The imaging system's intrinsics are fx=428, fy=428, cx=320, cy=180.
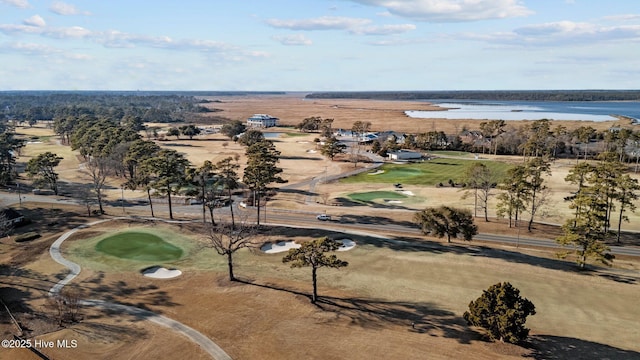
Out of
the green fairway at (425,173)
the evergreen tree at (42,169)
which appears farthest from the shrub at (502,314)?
the evergreen tree at (42,169)

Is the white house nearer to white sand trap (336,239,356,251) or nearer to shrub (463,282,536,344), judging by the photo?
white sand trap (336,239,356,251)

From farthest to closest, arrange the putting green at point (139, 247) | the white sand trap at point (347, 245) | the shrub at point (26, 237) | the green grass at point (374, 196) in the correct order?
the green grass at point (374, 196)
the shrub at point (26, 237)
the white sand trap at point (347, 245)
the putting green at point (139, 247)

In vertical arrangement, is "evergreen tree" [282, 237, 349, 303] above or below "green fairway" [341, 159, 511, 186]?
above

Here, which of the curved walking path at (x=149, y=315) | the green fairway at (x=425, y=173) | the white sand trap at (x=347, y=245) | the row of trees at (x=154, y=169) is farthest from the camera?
the green fairway at (x=425, y=173)

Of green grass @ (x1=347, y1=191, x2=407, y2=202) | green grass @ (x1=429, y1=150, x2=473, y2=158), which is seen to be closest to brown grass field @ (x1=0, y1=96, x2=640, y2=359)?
green grass @ (x1=347, y1=191, x2=407, y2=202)

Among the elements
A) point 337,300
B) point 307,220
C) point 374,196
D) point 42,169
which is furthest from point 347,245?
point 42,169

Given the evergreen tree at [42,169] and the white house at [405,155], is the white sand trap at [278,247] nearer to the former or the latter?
the evergreen tree at [42,169]

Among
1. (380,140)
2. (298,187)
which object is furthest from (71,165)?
(380,140)
